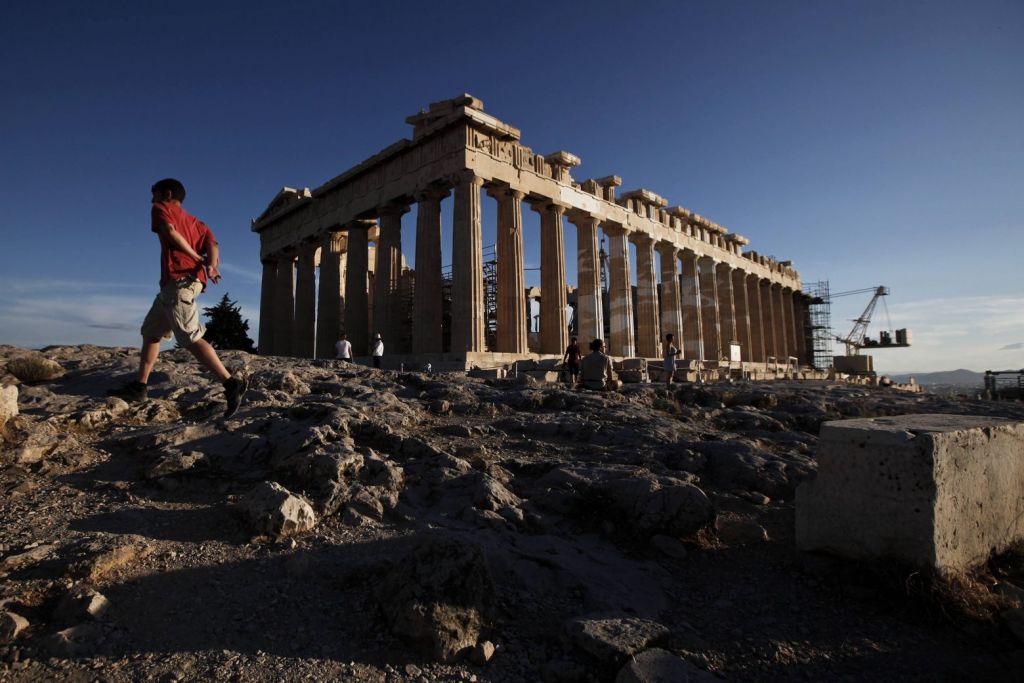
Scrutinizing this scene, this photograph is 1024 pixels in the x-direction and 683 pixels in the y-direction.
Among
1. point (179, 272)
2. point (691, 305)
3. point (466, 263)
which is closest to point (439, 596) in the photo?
point (179, 272)

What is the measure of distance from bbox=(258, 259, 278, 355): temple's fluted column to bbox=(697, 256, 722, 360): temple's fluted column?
77.4 ft

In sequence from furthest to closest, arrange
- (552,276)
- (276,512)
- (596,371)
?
(552,276) → (596,371) → (276,512)

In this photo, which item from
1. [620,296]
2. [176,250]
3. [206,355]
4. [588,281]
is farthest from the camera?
[620,296]

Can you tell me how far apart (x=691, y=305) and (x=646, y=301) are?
542cm

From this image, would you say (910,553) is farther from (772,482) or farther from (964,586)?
(772,482)

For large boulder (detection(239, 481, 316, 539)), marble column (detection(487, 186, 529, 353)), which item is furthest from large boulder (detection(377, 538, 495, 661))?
marble column (detection(487, 186, 529, 353))

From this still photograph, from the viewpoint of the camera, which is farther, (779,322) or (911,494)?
(779,322)

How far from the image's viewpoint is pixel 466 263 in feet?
59.9

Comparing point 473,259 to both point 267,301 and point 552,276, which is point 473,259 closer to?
point 552,276

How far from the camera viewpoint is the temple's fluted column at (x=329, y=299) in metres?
24.2

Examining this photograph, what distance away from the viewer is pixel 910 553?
382 cm

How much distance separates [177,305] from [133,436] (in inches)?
54.2

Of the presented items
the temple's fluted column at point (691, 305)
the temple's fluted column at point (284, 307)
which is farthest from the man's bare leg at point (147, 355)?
the temple's fluted column at point (691, 305)

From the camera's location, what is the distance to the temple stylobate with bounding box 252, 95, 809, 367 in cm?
1856
